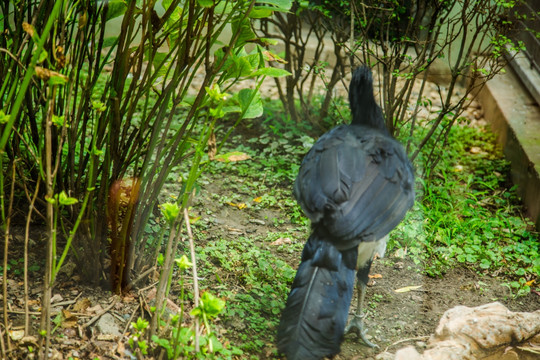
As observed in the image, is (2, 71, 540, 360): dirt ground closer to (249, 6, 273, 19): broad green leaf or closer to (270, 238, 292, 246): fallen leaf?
(270, 238, 292, 246): fallen leaf

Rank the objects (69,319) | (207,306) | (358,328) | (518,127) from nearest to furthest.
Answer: (207,306)
(69,319)
(358,328)
(518,127)

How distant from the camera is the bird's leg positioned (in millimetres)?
3438

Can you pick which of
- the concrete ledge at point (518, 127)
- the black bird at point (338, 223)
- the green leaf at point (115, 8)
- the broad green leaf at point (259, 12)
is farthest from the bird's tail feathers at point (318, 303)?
the concrete ledge at point (518, 127)

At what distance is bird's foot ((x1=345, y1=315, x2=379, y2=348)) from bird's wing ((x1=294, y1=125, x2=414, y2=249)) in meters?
0.60

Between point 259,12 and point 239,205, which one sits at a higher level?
point 259,12

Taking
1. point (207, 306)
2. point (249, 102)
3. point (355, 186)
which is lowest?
point (207, 306)

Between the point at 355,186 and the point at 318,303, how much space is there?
27.7 inches

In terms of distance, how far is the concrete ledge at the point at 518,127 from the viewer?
5.23 metres

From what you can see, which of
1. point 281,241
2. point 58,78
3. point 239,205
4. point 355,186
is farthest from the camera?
point 239,205

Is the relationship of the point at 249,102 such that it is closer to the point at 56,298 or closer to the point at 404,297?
the point at 56,298

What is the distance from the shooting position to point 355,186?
326 centimetres

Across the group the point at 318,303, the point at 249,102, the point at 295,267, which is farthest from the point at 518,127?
the point at 249,102

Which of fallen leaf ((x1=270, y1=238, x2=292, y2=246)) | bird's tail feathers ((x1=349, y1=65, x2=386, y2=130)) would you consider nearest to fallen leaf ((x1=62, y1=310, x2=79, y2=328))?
fallen leaf ((x1=270, y1=238, x2=292, y2=246))

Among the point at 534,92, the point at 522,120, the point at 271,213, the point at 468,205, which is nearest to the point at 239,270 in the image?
the point at 271,213
